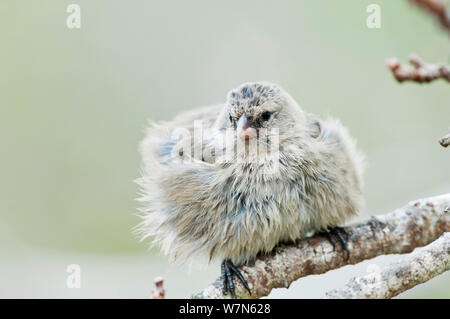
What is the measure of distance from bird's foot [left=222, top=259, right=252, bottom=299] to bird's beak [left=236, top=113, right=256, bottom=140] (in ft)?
2.83

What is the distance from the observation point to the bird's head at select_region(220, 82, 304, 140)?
11.7ft

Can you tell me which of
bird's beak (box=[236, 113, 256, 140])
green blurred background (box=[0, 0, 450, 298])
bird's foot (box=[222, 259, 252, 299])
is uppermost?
green blurred background (box=[0, 0, 450, 298])

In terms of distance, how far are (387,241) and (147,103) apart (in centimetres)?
380

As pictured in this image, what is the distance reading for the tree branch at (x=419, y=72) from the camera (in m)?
1.91

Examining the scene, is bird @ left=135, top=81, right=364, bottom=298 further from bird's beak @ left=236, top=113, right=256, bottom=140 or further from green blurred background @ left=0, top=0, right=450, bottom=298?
green blurred background @ left=0, top=0, right=450, bottom=298

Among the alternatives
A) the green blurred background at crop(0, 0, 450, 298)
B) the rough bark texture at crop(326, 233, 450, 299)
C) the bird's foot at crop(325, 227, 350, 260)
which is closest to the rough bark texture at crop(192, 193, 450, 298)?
the bird's foot at crop(325, 227, 350, 260)

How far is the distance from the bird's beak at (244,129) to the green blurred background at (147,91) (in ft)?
5.98

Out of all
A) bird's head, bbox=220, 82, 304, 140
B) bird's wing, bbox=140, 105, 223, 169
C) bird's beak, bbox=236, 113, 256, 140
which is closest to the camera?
bird's beak, bbox=236, 113, 256, 140

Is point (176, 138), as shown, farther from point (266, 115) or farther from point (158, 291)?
point (158, 291)

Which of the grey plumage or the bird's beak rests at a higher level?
the bird's beak

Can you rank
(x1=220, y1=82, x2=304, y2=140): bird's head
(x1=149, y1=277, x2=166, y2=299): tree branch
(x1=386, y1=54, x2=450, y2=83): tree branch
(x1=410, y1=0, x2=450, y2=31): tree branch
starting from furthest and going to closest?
(x1=220, y1=82, x2=304, y2=140): bird's head < (x1=149, y1=277, x2=166, y2=299): tree branch < (x1=386, y1=54, x2=450, y2=83): tree branch < (x1=410, y1=0, x2=450, y2=31): tree branch

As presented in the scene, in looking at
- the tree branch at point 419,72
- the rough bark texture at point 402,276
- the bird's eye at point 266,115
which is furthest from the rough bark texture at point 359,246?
the tree branch at point 419,72

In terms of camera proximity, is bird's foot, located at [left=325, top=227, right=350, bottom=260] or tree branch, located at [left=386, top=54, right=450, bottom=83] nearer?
tree branch, located at [left=386, top=54, right=450, bottom=83]

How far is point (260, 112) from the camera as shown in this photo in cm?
360
